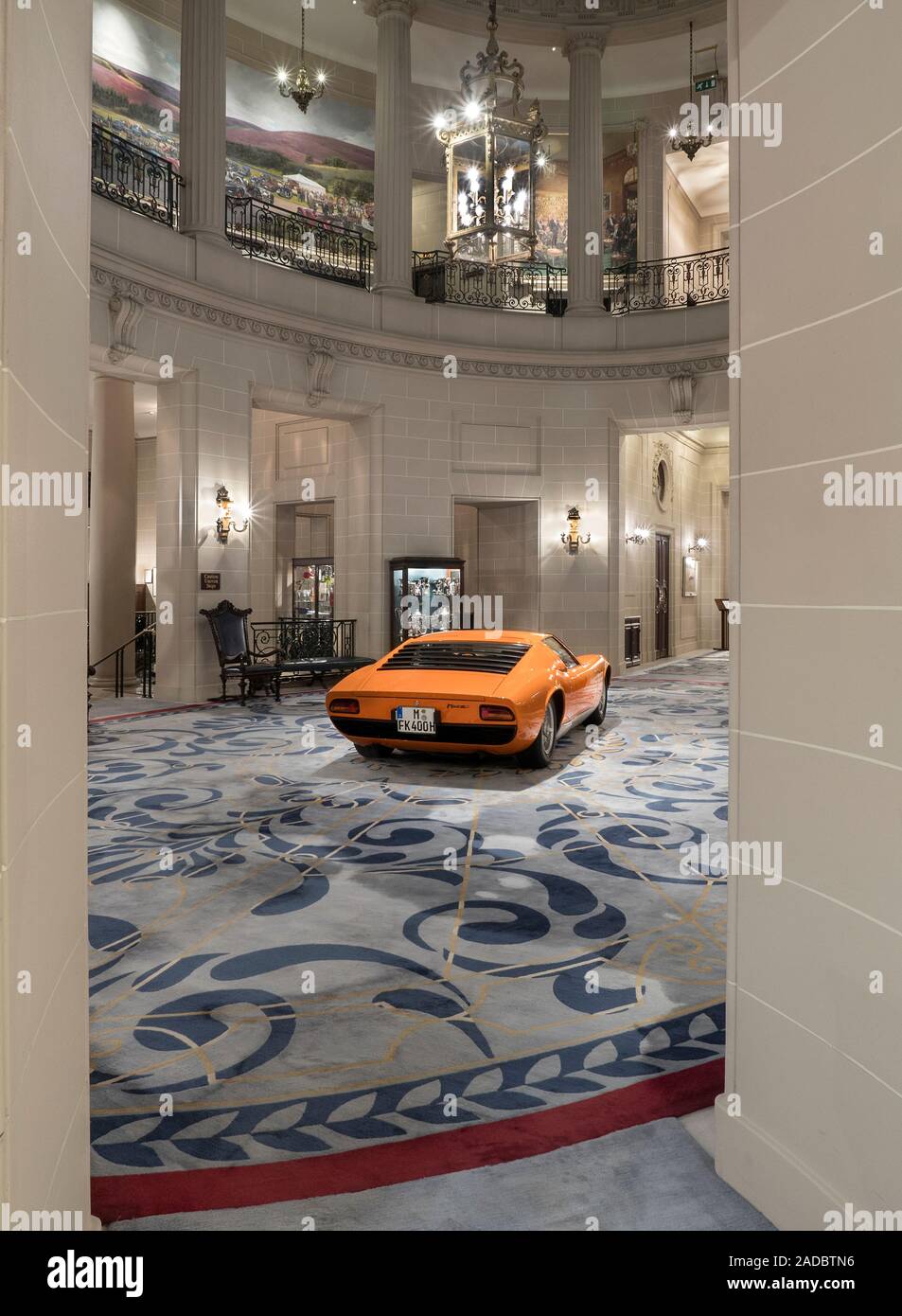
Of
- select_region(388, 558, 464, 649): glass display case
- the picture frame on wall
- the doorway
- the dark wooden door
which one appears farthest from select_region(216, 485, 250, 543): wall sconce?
the picture frame on wall

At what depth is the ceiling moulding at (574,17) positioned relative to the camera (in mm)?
15898

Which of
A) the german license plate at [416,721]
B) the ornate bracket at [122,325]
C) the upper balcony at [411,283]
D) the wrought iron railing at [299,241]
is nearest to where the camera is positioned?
the german license plate at [416,721]

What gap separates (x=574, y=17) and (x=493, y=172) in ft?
32.7

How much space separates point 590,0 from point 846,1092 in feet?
63.3

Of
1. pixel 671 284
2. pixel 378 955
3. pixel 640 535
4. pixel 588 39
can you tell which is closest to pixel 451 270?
pixel 671 284

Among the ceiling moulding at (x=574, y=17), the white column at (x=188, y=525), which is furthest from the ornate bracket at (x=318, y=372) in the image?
the ceiling moulding at (x=574, y=17)

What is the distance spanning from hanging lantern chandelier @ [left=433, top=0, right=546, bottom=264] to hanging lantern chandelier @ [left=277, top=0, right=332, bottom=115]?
3752 mm

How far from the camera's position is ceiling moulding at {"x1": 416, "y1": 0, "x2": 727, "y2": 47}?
52.2ft

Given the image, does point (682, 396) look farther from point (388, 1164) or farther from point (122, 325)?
point (388, 1164)

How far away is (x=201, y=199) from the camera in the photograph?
1259cm

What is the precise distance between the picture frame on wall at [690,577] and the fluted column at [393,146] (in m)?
11.6

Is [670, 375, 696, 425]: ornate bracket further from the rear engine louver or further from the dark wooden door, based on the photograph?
the rear engine louver

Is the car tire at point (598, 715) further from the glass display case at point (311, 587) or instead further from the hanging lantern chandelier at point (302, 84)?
the glass display case at point (311, 587)

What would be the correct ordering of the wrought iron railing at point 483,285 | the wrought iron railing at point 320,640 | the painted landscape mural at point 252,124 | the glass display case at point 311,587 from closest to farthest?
the painted landscape mural at point 252,124, the wrought iron railing at point 320,640, the wrought iron railing at point 483,285, the glass display case at point 311,587
